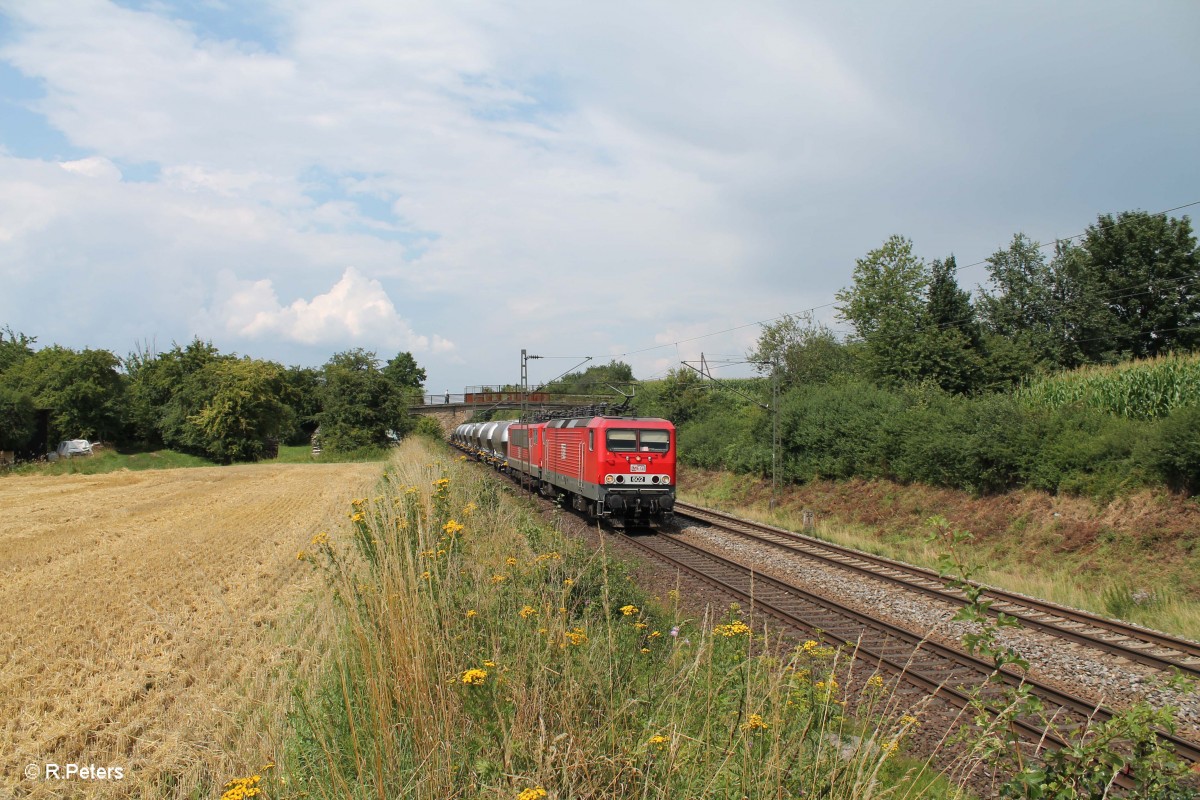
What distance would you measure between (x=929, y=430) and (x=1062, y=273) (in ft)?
97.8

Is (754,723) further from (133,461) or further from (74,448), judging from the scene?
(133,461)

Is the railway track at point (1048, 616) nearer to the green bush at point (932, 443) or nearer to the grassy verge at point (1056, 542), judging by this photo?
the grassy verge at point (1056, 542)

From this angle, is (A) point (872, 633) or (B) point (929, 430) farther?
(B) point (929, 430)

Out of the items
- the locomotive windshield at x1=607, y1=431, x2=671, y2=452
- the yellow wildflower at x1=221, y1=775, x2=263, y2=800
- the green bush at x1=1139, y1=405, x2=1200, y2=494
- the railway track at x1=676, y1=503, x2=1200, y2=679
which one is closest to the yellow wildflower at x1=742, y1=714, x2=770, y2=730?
the yellow wildflower at x1=221, y1=775, x2=263, y2=800

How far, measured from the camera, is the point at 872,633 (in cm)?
941

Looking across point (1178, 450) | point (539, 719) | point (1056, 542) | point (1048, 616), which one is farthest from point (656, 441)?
point (539, 719)

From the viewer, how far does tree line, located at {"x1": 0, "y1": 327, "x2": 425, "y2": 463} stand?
151 ft

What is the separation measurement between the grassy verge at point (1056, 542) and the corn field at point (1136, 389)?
3.71 metres

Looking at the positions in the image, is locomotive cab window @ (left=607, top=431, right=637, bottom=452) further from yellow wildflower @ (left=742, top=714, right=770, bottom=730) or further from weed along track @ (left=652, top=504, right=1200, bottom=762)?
yellow wildflower @ (left=742, top=714, right=770, bottom=730)

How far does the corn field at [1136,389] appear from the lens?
1866 centimetres

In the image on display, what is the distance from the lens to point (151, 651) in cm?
708

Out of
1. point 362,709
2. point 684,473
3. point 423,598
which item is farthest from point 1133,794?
point 684,473

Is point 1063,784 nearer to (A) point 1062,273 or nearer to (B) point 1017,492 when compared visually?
(B) point 1017,492

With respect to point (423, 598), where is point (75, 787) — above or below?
below
